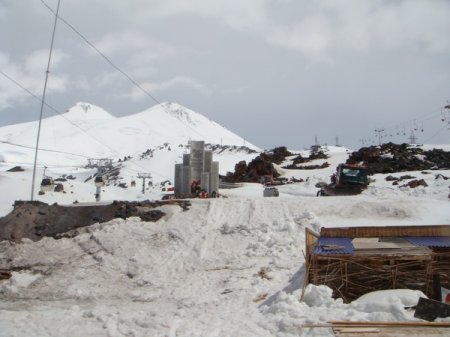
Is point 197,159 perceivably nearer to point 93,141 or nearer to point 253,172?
point 253,172

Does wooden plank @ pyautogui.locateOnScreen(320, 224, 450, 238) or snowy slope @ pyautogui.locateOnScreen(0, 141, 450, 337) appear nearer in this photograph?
snowy slope @ pyautogui.locateOnScreen(0, 141, 450, 337)

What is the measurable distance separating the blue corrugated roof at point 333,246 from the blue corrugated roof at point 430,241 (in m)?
1.50

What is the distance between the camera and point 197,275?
14266 millimetres

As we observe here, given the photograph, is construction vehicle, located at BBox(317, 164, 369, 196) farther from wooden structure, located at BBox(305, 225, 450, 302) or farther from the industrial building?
wooden structure, located at BBox(305, 225, 450, 302)

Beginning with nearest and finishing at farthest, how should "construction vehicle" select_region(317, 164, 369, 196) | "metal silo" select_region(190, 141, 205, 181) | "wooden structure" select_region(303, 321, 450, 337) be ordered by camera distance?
"wooden structure" select_region(303, 321, 450, 337)
"metal silo" select_region(190, 141, 205, 181)
"construction vehicle" select_region(317, 164, 369, 196)

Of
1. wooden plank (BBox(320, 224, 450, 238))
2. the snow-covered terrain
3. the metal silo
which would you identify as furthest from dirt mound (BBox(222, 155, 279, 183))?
wooden plank (BBox(320, 224, 450, 238))

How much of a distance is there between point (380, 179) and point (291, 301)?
3460 cm

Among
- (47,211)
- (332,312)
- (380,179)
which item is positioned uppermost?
(380,179)

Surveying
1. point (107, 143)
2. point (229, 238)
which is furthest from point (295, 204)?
point (107, 143)

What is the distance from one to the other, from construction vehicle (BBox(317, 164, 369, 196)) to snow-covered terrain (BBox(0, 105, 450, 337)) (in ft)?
28.2

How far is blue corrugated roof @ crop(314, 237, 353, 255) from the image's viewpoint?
33.8ft

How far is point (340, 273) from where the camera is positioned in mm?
10039

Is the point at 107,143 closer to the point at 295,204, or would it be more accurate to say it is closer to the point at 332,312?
the point at 295,204

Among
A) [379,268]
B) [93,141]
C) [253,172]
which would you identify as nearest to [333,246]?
[379,268]
